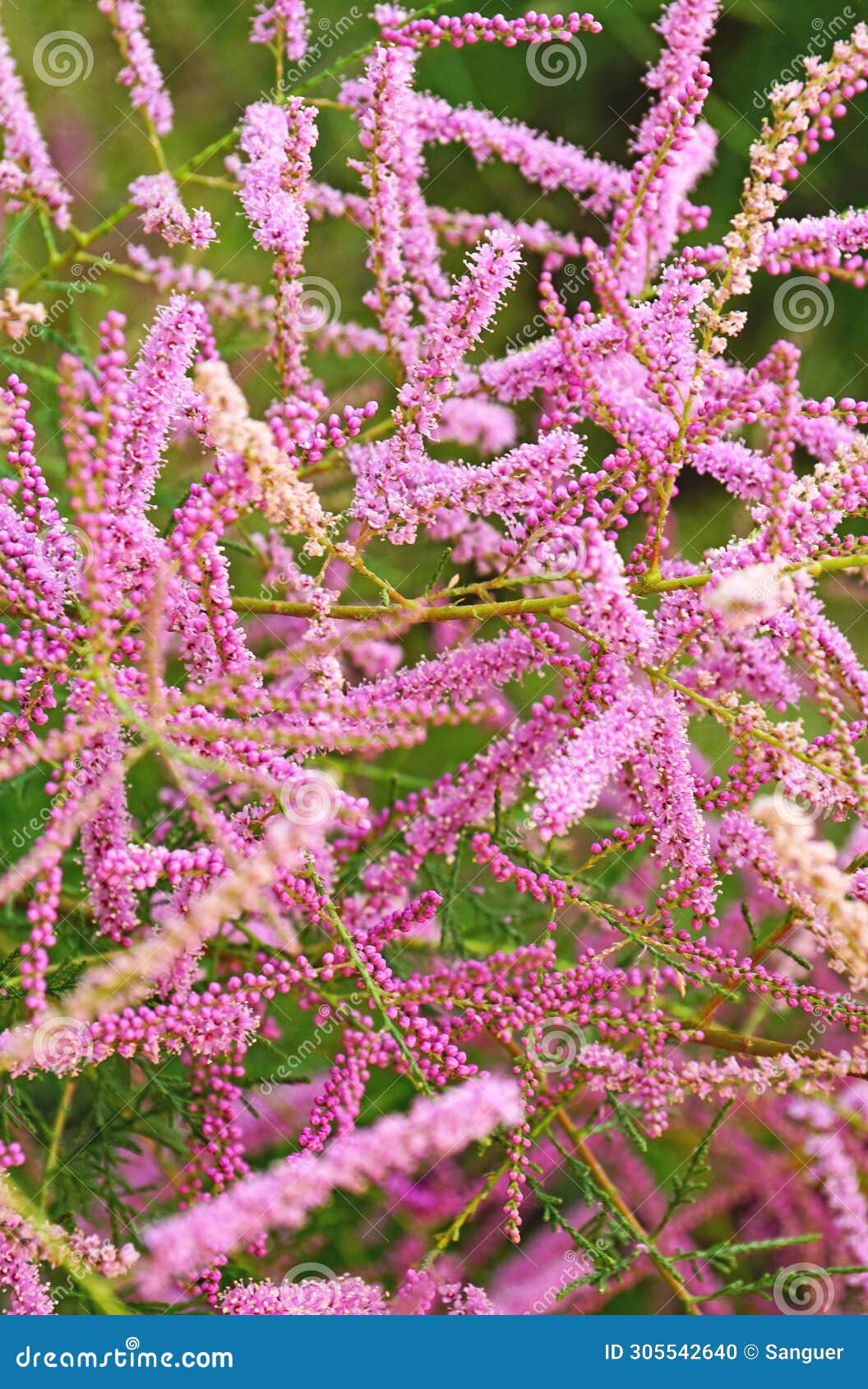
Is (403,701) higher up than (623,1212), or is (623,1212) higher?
(403,701)

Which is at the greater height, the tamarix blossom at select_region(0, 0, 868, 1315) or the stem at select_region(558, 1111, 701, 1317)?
the tamarix blossom at select_region(0, 0, 868, 1315)

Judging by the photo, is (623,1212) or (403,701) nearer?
(403,701)

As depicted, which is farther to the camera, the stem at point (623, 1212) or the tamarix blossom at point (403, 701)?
the stem at point (623, 1212)

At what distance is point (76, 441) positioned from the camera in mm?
1064

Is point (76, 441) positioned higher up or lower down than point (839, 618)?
lower down

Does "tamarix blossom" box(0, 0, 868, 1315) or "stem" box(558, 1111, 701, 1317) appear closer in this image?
"tamarix blossom" box(0, 0, 868, 1315)

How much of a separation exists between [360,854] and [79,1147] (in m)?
0.55

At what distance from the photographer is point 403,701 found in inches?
53.3

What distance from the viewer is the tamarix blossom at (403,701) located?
3.75 ft

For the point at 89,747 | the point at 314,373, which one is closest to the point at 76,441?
the point at 89,747

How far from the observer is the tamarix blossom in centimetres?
114

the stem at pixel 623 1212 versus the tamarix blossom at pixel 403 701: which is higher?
the tamarix blossom at pixel 403 701

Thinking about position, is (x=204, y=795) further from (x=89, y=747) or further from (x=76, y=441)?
(x=76, y=441)

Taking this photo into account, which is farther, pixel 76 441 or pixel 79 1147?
pixel 79 1147
